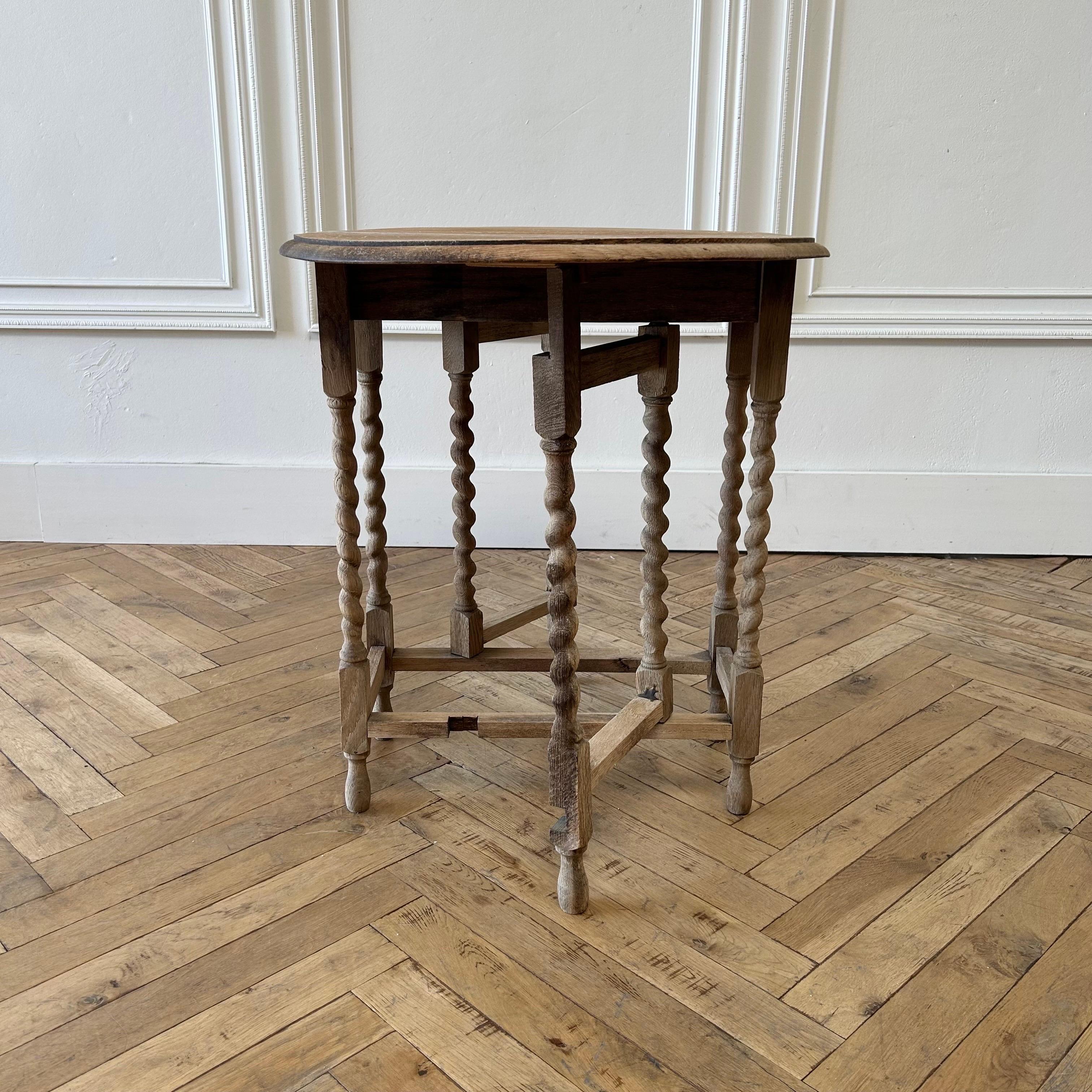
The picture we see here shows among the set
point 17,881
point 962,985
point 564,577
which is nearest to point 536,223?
point 564,577

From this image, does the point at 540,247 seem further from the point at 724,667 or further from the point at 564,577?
the point at 724,667

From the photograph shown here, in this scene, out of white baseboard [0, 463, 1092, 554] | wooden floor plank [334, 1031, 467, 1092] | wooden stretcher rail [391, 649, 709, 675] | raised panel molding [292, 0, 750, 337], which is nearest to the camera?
wooden floor plank [334, 1031, 467, 1092]

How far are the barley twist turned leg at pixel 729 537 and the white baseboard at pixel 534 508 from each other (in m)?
1.01

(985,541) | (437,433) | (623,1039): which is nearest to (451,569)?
(437,433)

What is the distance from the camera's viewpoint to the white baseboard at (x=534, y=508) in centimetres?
278

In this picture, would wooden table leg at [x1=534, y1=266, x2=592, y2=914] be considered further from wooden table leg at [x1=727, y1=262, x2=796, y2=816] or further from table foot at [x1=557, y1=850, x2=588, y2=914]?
wooden table leg at [x1=727, y1=262, x2=796, y2=816]

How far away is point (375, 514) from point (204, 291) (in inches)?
51.1

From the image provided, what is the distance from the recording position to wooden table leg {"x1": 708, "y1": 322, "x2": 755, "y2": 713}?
1637mm

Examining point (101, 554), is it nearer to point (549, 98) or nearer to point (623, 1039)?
point (549, 98)

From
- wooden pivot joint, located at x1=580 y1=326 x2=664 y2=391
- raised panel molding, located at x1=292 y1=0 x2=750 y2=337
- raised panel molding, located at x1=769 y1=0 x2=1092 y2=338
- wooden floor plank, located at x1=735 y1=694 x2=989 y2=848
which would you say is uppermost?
raised panel molding, located at x1=292 y1=0 x2=750 y2=337

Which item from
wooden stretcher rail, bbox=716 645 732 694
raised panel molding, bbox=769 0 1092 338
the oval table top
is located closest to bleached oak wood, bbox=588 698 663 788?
wooden stretcher rail, bbox=716 645 732 694

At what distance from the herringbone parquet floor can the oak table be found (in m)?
0.12

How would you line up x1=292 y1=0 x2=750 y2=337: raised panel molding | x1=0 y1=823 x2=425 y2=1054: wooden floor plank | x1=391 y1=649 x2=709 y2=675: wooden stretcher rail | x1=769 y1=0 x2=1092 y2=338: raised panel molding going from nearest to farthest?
x1=0 y1=823 x2=425 y2=1054: wooden floor plank
x1=391 y1=649 x2=709 y2=675: wooden stretcher rail
x1=292 y1=0 x2=750 y2=337: raised panel molding
x1=769 y1=0 x2=1092 y2=338: raised panel molding

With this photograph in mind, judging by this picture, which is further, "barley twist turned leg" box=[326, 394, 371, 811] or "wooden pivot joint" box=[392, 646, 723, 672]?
"wooden pivot joint" box=[392, 646, 723, 672]
